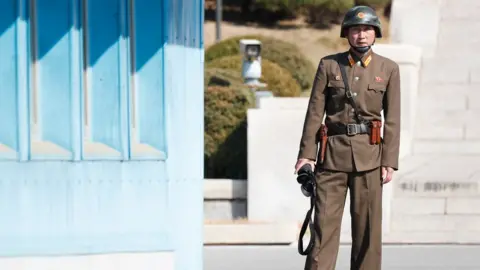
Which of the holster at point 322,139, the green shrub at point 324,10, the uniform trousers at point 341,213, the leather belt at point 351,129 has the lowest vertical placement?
the uniform trousers at point 341,213

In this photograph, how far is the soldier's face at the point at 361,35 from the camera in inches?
228

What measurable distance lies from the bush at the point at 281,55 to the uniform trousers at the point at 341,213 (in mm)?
15650

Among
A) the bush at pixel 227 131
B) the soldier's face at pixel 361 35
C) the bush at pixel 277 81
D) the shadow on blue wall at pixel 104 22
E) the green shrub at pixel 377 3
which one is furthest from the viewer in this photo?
the green shrub at pixel 377 3

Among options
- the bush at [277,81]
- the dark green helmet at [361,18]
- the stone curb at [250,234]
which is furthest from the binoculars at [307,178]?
the bush at [277,81]

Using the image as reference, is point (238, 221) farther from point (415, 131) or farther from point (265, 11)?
point (265, 11)

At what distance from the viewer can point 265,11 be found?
32219mm

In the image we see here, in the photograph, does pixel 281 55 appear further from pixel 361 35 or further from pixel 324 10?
pixel 361 35

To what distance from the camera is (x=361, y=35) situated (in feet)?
19.1

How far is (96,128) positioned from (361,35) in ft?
4.97

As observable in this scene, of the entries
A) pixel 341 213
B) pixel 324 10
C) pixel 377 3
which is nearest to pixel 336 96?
pixel 341 213

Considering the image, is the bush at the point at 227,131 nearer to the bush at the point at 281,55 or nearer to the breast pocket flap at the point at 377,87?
the breast pocket flap at the point at 377,87

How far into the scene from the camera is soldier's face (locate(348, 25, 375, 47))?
580 centimetres

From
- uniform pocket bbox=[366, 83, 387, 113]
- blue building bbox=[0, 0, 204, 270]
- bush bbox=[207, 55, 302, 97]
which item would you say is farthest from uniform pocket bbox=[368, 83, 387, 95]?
bush bbox=[207, 55, 302, 97]

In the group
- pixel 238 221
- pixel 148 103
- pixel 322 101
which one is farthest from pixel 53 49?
pixel 238 221
